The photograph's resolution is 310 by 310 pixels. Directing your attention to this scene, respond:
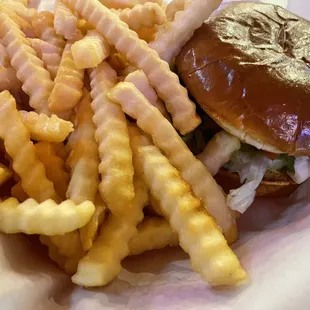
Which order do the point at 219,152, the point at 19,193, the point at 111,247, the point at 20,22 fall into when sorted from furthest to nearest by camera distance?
1. the point at 20,22
2. the point at 219,152
3. the point at 19,193
4. the point at 111,247

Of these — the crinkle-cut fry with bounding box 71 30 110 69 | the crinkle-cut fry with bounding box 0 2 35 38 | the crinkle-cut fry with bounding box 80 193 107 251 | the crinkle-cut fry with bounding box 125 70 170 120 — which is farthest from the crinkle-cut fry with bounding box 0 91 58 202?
the crinkle-cut fry with bounding box 0 2 35 38

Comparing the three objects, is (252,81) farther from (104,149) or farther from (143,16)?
(104,149)

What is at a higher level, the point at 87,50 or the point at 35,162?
the point at 87,50

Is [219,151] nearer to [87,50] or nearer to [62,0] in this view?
[87,50]

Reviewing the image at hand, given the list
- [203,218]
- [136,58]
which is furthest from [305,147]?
[136,58]

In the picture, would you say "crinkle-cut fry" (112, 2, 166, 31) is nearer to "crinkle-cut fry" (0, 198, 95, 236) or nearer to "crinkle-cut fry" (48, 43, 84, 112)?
"crinkle-cut fry" (48, 43, 84, 112)

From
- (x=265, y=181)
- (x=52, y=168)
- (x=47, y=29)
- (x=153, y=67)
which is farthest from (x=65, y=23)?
(x=265, y=181)

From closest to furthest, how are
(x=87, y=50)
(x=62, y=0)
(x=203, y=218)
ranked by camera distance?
(x=203, y=218)
(x=87, y=50)
(x=62, y=0)
